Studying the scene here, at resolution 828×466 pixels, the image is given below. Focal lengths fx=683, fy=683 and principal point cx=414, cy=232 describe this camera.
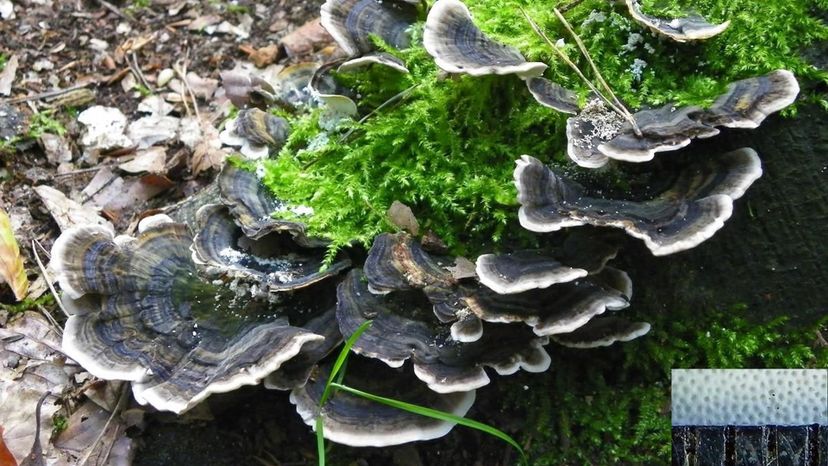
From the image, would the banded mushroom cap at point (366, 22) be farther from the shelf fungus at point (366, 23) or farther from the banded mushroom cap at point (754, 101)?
the banded mushroom cap at point (754, 101)

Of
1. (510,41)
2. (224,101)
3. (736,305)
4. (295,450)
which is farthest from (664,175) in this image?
(224,101)

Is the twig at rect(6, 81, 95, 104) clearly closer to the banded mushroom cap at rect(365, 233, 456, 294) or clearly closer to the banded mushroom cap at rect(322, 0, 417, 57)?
the banded mushroom cap at rect(322, 0, 417, 57)

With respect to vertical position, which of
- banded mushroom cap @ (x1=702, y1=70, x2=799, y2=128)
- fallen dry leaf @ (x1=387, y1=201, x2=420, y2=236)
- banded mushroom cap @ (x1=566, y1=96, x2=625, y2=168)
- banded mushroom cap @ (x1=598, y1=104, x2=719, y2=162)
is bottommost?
fallen dry leaf @ (x1=387, y1=201, x2=420, y2=236)

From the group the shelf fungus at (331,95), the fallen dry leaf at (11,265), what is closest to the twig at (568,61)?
the shelf fungus at (331,95)

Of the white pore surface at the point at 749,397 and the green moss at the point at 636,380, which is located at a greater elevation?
the white pore surface at the point at 749,397

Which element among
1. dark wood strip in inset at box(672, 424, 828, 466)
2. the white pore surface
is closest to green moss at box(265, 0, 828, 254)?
the white pore surface
